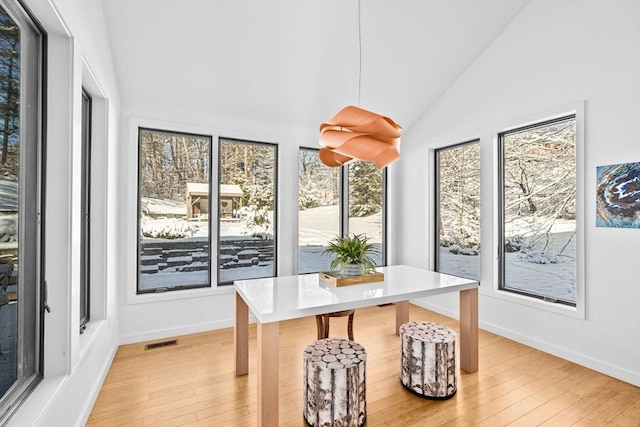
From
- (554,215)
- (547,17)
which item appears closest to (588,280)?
(554,215)

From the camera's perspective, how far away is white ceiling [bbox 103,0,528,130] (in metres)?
2.64

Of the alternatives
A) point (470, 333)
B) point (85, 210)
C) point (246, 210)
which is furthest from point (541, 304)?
point (85, 210)

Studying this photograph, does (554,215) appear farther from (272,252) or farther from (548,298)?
(272,252)

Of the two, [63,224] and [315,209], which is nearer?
[63,224]

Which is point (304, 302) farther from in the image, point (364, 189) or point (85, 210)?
point (364, 189)

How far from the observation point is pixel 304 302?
6.52 feet

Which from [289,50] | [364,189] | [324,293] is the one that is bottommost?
[324,293]

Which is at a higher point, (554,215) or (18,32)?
(18,32)

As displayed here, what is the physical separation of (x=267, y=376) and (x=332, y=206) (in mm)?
2866

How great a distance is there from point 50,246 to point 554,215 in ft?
12.7

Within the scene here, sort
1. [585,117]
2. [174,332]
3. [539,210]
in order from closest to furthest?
[585,117] < [539,210] < [174,332]

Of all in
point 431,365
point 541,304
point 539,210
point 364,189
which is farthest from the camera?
point 364,189

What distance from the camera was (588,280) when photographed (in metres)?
2.67

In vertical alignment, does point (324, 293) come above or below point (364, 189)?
below
